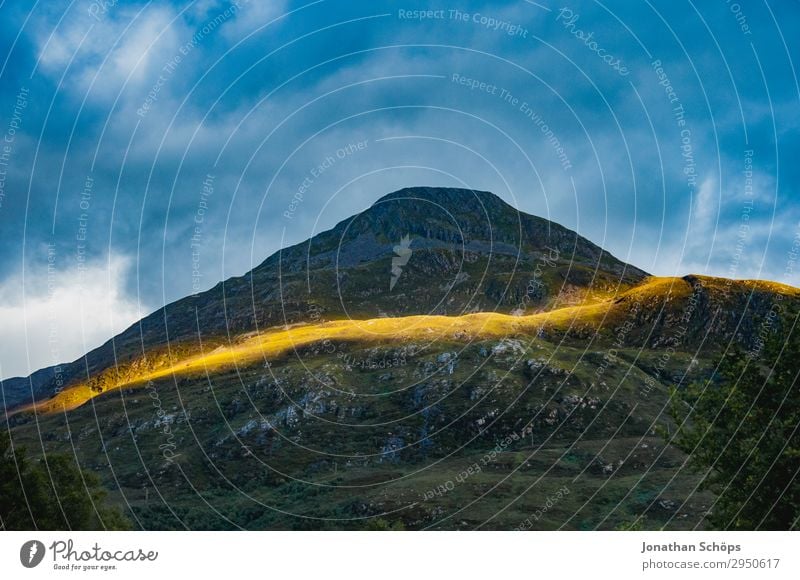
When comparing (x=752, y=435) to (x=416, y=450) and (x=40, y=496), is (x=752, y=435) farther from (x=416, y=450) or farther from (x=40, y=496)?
(x=416, y=450)

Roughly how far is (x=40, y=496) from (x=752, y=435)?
1725 inches

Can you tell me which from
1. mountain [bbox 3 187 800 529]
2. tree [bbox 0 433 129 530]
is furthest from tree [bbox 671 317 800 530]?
mountain [bbox 3 187 800 529]

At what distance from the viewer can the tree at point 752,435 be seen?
28453 millimetres

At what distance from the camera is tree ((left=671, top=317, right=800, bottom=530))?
28453 mm

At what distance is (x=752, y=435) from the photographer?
31.6 meters

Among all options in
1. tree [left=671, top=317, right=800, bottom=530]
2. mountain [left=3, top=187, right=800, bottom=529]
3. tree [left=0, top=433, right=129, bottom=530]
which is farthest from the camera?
mountain [left=3, top=187, right=800, bottom=529]

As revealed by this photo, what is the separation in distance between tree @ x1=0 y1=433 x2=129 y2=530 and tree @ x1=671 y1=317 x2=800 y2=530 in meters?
37.9

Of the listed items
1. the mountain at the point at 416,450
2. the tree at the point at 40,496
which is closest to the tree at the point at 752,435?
the tree at the point at 40,496

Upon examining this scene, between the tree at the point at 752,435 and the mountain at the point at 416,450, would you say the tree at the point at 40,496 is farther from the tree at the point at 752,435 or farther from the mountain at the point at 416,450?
the mountain at the point at 416,450

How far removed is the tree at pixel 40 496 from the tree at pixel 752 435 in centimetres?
3786

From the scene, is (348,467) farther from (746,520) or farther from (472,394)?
(746,520)

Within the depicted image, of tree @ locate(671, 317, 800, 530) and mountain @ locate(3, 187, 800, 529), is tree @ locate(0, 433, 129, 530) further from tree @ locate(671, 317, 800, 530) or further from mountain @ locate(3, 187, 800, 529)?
mountain @ locate(3, 187, 800, 529)

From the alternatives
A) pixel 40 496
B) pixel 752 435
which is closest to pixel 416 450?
pixel 40 496

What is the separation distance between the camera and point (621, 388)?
177000 millimetres
